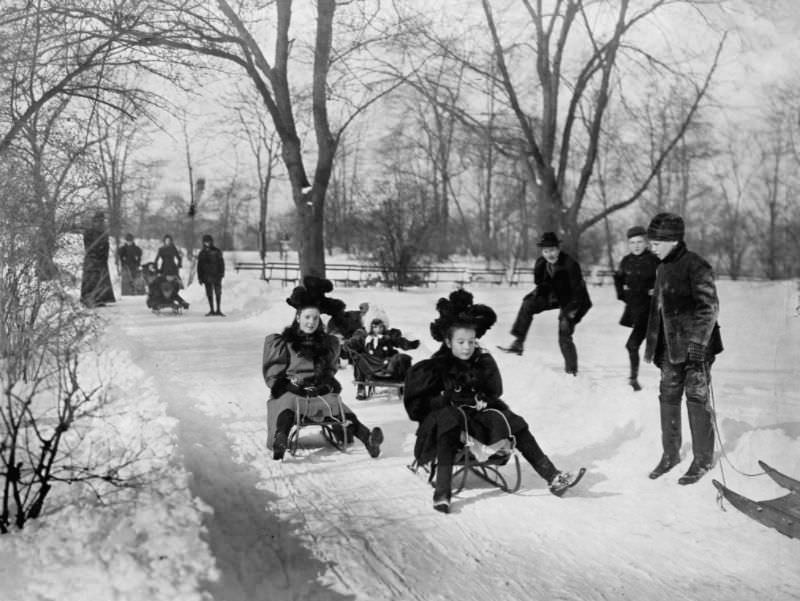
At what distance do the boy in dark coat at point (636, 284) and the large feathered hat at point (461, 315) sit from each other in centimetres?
312

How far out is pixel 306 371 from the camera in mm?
6469

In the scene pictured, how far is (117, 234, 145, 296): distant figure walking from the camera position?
2088 cm

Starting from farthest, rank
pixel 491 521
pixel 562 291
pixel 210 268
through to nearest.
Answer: pixel 210 268 < pixel 562 291 < pixel 491 521

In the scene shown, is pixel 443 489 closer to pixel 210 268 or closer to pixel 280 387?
pixel 280 387

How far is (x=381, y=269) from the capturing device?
2450 centimetres

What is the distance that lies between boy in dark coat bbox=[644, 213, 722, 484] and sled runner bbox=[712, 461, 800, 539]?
0.49m

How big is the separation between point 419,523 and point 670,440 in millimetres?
2235

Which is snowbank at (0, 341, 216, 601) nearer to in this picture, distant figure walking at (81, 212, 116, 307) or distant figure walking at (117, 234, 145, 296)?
distant figure walking at (81, 212, 116, 307)

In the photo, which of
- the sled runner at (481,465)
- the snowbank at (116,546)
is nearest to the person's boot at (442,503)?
the sled runner at (481,465)

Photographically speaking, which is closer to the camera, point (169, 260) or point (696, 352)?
point (696, 352)

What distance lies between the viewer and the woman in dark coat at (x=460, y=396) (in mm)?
5219

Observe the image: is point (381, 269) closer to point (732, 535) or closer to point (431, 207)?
point (431, 207)

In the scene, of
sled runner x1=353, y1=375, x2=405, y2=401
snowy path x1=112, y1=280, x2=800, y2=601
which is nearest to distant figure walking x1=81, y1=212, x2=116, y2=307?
snowy path x1=112, y1=280, x2=800, y2=601

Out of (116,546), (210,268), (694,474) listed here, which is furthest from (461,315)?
(210,268)
